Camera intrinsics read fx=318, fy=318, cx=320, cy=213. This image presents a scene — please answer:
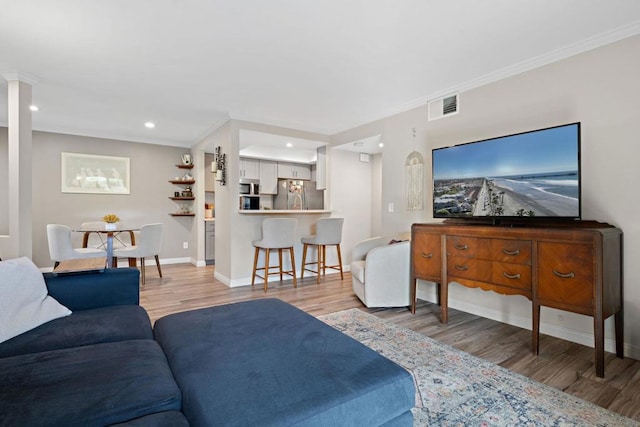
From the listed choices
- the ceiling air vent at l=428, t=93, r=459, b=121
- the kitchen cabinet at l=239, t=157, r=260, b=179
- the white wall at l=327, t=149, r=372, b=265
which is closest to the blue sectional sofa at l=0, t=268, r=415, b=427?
the ceiling air vent at l=428, t=93, r=459, b=121

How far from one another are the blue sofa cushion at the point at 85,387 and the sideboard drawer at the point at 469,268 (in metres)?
2.43

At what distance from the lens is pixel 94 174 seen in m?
5.60

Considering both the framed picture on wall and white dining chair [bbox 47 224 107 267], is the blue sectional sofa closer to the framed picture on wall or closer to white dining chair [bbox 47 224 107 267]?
white dining chair [bbox 47 224 107 267]

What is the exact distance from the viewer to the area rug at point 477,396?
1589 millimetres

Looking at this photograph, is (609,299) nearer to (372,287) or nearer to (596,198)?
(596,198)

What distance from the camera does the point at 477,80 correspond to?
3.18 metres

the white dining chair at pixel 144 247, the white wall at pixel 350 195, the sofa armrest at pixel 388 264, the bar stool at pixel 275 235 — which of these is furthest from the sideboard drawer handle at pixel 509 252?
the white dining chair at pixel 144 247

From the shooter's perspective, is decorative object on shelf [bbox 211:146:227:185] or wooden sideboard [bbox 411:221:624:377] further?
decorative object on shelf [bbox 211:146:227:185]

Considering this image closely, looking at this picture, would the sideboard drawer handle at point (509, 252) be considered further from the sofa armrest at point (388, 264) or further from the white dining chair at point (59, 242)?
the white dining chair at point (59, 242)

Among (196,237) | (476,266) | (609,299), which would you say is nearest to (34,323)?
(476,266)

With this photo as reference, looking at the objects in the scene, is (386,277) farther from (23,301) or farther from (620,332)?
(23,301)

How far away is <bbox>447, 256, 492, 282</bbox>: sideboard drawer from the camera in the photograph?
266 centimetres

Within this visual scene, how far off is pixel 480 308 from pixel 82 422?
10.8 ft

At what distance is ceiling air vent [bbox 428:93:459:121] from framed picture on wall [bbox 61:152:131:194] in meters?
5.32
